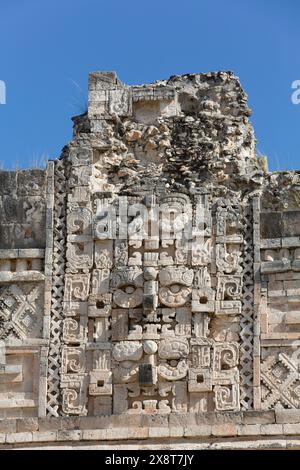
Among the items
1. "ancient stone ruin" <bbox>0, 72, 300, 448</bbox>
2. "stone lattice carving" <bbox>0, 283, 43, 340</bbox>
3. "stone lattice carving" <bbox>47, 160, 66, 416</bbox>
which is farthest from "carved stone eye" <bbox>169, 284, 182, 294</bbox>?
"stone lattice carving" <bbox>0, 283, 43, 340</bbox>

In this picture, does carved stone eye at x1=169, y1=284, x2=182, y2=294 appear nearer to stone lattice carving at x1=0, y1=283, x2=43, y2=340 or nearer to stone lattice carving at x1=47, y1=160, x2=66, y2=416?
stone lattice carving at x1=47, y1=160, x2=66, y2=416

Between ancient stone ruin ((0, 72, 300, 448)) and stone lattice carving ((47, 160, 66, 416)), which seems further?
stone lattice carving ((47, 160, 66, 416))

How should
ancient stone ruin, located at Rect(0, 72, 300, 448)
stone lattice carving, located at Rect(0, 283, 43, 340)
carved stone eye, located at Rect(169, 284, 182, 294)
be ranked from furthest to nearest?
stone lattice carving, located at Rect(0, 283, 43, 340)
carved stone eye, located at Rect(169, 284, 182, 294)
ancient stone ruin, located at Rect(0, 72, 300, 448)

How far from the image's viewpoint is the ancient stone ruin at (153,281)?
15180 mm

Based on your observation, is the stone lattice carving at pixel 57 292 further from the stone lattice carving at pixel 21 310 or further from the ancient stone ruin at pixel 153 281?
the stone lattice carving at pixel 21 310

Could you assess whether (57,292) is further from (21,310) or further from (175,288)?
(175,288)

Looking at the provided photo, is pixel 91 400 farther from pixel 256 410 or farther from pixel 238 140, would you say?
pixel 238 140

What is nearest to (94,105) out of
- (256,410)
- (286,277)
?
(286,277)

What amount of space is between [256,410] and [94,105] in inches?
165

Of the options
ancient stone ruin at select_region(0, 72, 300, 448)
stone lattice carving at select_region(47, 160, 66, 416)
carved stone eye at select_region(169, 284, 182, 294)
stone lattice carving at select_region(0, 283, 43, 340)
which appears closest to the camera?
ancient stone ruin at select_region(0, 72, 300, 448)

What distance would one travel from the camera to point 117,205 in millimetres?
16109

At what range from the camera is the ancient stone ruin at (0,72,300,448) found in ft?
49.8

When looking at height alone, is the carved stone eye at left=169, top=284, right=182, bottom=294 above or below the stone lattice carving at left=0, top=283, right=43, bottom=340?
above

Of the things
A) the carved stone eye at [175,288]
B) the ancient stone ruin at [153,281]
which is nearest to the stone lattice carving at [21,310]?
the ancient stone ruin at [153,281]
